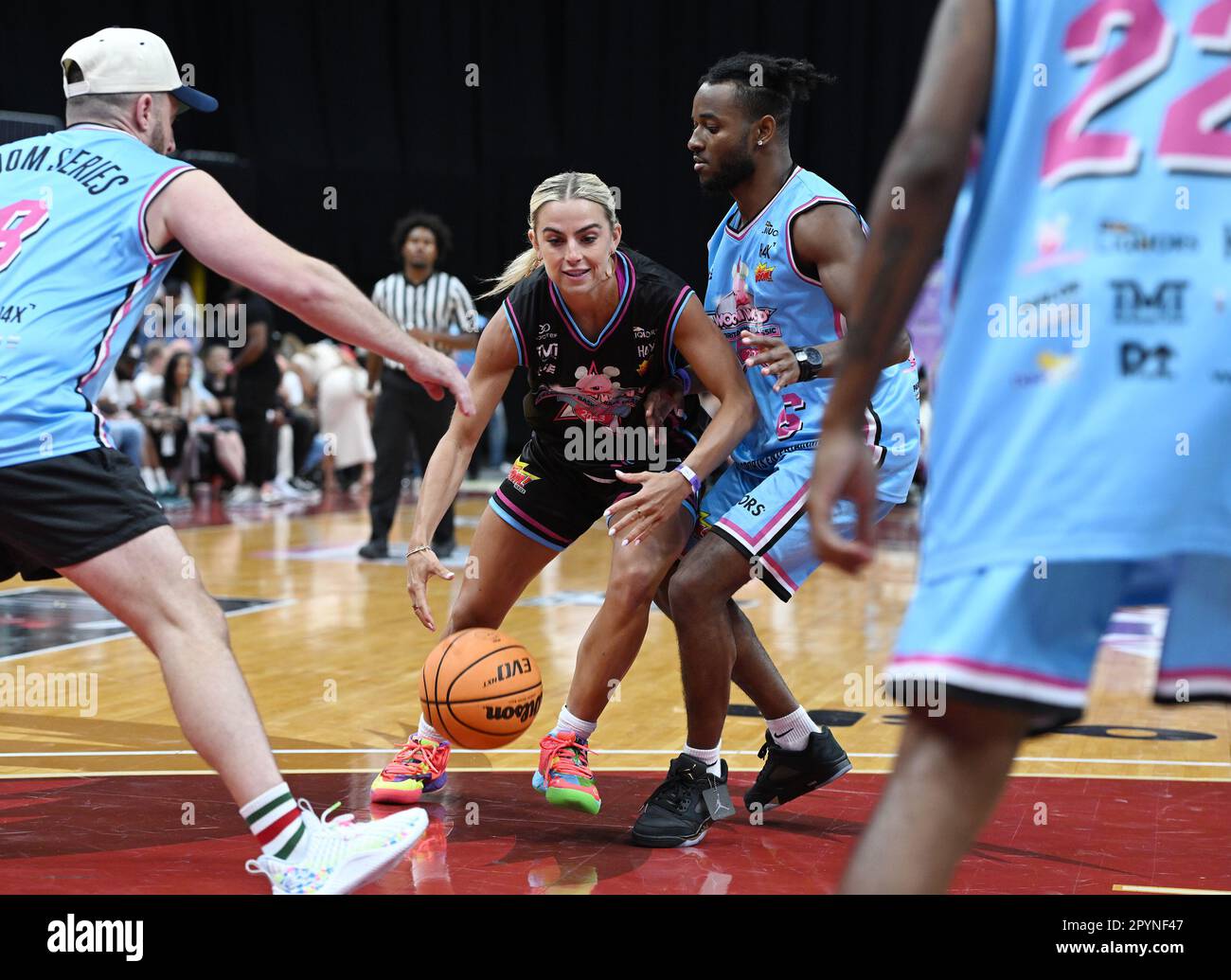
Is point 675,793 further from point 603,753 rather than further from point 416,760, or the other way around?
point 603,753

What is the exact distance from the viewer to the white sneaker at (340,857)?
3.06 meters

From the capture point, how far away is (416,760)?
14.3 ft

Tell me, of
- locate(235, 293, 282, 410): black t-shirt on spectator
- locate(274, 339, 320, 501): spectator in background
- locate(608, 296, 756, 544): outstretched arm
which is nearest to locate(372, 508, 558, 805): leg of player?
locate(608, 296, 756, 544): outstretched arm

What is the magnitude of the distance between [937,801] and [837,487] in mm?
404

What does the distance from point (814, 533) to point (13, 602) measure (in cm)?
749

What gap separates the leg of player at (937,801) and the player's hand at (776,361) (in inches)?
84.3

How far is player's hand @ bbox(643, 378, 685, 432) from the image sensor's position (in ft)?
14.2

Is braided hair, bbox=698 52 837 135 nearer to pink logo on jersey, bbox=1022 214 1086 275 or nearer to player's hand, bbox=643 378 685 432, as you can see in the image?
player's hand, bbox=643 378 685 432

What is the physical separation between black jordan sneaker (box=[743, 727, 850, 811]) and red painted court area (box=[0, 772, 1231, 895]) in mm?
80

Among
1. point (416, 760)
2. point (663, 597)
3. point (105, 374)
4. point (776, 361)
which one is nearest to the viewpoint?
point (105, 374)

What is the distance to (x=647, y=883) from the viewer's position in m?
3.54

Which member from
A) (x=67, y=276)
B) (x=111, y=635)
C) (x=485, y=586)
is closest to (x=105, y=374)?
(x=67, y=276)

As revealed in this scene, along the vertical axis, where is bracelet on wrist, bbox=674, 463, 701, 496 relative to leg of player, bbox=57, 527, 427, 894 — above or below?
above

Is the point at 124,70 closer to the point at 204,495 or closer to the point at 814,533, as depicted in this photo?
the point at 814,533
